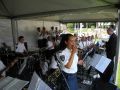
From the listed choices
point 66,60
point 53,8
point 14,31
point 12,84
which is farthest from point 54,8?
point 12,84

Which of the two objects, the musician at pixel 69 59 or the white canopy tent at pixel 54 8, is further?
the white canopy tent at pixel 54 8

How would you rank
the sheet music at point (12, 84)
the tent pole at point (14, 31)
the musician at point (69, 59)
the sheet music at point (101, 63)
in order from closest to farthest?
the sheet music at point (12, 84), the musician at point (69, 59), the sheet music at point (101, 63), the tent pole at point (14, 31)

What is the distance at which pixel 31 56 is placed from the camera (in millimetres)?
6258

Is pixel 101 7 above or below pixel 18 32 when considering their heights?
above

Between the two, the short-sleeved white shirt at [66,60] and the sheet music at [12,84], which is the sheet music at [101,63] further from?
the sheet music at [12,84]

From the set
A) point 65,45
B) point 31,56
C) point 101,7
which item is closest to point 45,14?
point 31,56

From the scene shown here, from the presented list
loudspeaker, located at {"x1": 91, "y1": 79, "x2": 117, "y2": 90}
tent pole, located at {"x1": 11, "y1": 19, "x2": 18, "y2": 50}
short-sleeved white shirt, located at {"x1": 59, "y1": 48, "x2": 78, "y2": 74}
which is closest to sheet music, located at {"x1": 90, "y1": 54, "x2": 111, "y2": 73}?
loudspeaker, located at {"x1": 91, "y1": 79, "x2": 117, "y2": 90}

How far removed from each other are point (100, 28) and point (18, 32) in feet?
30.8

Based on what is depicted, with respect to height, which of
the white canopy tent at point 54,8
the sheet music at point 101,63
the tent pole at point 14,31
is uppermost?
the white canopy tent at point 54,8

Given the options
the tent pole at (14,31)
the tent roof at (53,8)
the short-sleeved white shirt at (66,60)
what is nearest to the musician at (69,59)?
the short-sleeved white shirt at (66,60)

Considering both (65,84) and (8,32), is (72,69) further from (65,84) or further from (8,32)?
(8,32)

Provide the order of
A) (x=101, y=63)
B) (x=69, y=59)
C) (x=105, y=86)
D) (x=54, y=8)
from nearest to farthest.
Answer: (x=69, y=59)
(x=105, y=86)
(x=101, y=63)
(x=54, y=8)

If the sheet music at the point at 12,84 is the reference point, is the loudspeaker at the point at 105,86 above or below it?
below

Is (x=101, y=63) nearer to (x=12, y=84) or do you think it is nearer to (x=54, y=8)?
(x=12, y=84)
